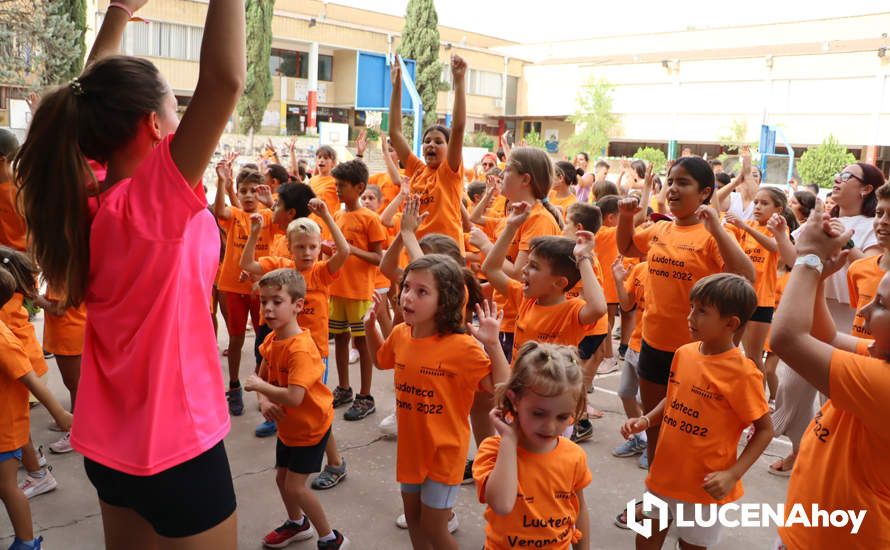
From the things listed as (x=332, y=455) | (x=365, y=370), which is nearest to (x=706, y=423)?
(x=332, y=455)

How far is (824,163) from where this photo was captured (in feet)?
82.5

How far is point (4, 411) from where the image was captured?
3.22 m

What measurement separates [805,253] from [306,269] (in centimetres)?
328

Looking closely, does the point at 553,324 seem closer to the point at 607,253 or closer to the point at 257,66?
the point at 607,253

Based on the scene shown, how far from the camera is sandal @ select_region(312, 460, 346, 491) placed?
13.3ft

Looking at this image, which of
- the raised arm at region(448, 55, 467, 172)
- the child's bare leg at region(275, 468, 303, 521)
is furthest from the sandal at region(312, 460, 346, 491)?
the raised arm at region(448, 55, 467, 172)

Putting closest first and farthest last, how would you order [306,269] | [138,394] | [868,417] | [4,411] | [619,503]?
[138,394], [868,417], [4,411], [619,503], [306,269]

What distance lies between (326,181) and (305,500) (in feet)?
15.1

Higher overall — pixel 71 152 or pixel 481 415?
pixel 71 152

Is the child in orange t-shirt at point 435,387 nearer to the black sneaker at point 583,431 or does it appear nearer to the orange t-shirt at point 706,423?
the orange t-shirt at point 706,423

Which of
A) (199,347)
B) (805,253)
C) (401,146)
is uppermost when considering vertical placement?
(401,146)

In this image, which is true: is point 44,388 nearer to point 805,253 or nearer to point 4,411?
point 4,411

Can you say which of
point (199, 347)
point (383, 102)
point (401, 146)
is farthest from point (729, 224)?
point (383, 102)

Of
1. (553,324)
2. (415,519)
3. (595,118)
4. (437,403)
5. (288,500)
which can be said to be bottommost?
(288,500)
